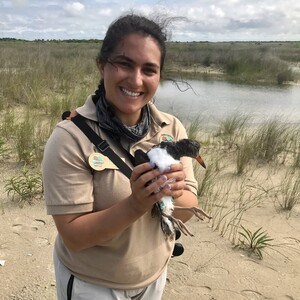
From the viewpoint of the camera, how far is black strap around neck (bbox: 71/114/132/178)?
1424 mm

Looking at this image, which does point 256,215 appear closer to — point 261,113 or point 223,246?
point 223,246

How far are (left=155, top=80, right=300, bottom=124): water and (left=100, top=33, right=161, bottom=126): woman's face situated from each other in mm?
7599

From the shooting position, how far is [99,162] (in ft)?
4.57

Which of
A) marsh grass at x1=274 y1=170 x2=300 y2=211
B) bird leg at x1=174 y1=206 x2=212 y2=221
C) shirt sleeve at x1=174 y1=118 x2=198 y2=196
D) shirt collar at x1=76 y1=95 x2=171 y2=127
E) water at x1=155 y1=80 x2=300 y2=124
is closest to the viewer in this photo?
shirt collar at x1=76 y1=95 x2=171 y2=127

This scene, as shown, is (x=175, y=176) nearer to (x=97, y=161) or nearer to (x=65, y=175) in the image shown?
(x=97, y=161)

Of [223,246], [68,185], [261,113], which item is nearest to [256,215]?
[223,246]

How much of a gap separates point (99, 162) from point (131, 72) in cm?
40

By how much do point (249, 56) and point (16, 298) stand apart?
19804 millimetres

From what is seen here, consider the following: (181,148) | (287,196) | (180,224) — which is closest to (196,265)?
(287,196)

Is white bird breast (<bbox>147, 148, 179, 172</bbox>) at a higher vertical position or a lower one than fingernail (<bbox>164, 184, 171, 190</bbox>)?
higher

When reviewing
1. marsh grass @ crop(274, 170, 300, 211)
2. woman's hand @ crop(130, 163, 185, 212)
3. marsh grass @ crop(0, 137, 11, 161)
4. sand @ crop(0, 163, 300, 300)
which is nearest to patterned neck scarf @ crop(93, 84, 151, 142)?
woman's hand @ crop(130, 163, 185, 212)

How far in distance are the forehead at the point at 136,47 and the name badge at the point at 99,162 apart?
417 millimetres

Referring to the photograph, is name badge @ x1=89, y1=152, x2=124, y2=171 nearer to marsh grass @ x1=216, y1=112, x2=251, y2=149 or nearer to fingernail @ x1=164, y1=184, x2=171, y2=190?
fingernail @ x1=164, y1=184, x2=171, y2=190

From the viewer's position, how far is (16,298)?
2719 mm
